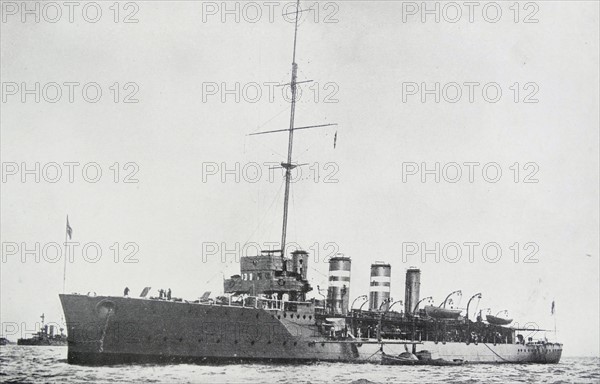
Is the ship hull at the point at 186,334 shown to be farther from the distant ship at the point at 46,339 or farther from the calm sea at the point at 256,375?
the distant ship at the point at 46,339

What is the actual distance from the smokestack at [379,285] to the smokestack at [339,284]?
261 cm

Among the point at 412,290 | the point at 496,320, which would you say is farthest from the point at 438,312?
the point at 496,320

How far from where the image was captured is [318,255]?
26578 mm

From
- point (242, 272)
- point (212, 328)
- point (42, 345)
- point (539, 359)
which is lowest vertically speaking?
point (42, 345)

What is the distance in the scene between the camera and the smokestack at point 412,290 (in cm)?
3486

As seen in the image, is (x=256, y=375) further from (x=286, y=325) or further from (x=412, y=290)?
(x=412, y=290)

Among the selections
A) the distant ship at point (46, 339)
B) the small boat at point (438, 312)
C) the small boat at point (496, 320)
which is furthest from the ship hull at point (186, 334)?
the distant ship at point (46, 339)

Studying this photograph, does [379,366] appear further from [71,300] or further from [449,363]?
[71,300]

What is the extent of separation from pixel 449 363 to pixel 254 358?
37.0 feet

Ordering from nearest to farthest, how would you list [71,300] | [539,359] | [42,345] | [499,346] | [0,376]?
[0,376] < [71,300] < [499,346] < [539,359] < [42,345]

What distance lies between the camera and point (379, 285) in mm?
33500

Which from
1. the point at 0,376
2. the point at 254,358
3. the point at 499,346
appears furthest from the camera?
the point at 499,346

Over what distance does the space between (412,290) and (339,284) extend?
5.62 metres

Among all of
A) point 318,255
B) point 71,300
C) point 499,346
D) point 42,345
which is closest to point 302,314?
point 318,255
